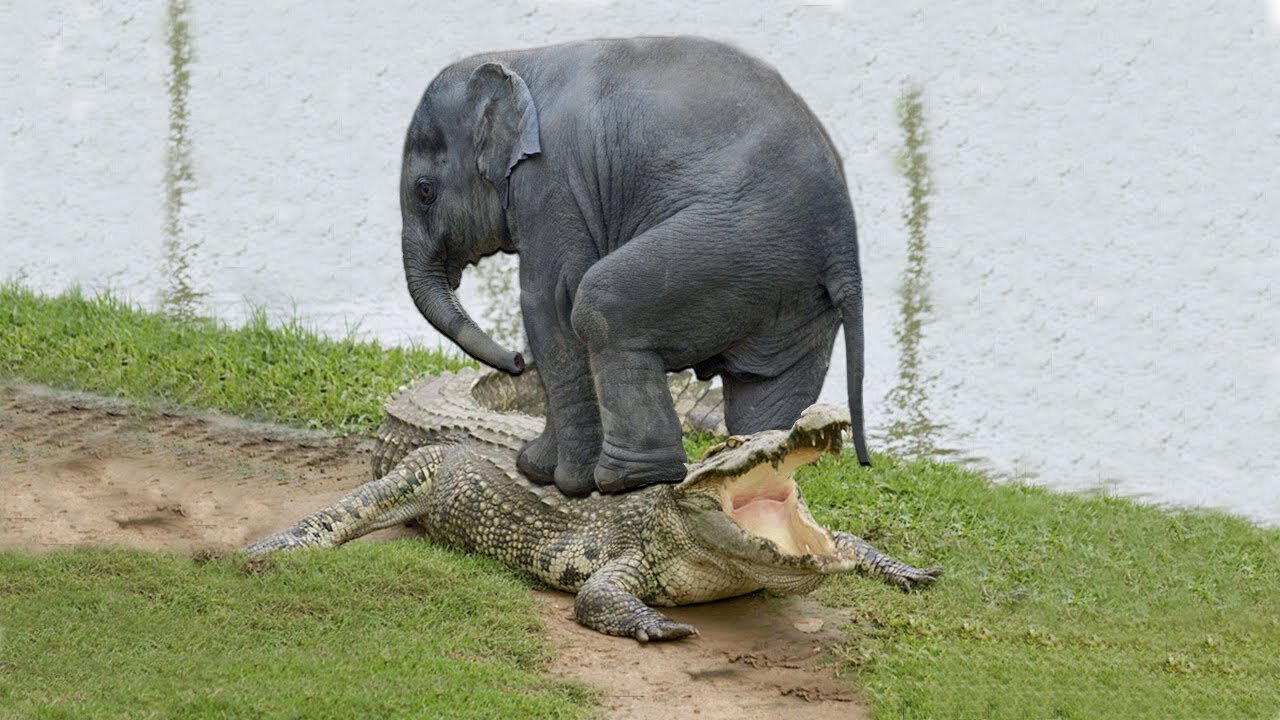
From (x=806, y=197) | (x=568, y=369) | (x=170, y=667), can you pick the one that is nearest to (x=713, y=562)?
(x=568, y=369)

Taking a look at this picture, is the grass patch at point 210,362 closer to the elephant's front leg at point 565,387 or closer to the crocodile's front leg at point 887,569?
the elephant's front leg at point 565,387

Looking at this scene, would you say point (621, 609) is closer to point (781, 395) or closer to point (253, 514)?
point (781, 395)

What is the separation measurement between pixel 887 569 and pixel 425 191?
2.57 m

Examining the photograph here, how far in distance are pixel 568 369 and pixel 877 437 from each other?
3891 millimetres

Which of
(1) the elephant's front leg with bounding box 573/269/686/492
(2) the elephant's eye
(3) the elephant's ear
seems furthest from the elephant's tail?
(2) the elephant's eye

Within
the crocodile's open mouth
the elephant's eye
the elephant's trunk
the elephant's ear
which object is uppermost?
the elephant's ear

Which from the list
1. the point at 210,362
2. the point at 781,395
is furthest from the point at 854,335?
the point at 210,362

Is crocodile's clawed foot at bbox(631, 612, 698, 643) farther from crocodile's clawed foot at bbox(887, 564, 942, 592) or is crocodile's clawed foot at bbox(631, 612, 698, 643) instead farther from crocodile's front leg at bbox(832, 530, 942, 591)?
crocodile's clawed foot at bbox(887, 564, 942, 592)

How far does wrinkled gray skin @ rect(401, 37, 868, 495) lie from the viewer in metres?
5.34

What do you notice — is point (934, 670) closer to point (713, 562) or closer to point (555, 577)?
point (713, 562)

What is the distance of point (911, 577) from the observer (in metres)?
6.30

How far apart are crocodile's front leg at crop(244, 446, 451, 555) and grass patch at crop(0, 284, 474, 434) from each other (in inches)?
66.2

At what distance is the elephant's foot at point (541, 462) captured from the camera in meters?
6.32

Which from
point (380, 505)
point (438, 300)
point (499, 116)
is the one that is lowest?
point (380, 505)
